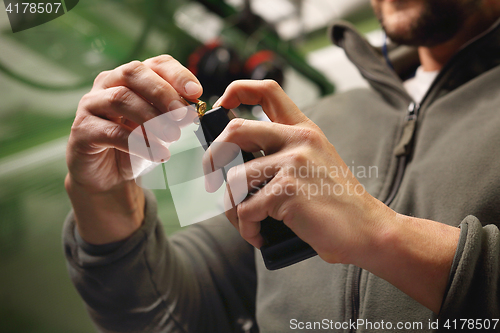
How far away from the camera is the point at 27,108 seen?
38cm

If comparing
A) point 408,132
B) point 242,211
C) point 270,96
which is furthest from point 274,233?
point 408,132

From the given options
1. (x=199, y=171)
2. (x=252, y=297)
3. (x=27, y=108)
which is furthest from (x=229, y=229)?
(x=27, y=108)

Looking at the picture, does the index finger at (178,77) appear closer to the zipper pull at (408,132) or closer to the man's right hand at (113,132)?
the man's right hand at (113,132)

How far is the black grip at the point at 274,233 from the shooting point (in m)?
0.35

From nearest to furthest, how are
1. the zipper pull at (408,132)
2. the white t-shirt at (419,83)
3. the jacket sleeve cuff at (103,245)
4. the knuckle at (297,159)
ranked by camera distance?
A: the knuckle at (297,159) < the jacket sleeve cuff at (103,245) < the zipper pull at (408,132) < the white t-shirt at (419,83)

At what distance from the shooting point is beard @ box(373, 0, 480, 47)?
67 cm

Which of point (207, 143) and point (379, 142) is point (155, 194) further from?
point (379, 142)

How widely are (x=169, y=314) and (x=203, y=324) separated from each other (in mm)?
61

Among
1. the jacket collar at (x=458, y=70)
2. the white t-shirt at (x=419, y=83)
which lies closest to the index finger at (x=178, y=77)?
the jacket collar at (x=458, y=70)

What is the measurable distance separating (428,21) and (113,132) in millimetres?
688

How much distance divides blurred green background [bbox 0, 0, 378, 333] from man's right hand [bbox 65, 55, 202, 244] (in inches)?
0.9

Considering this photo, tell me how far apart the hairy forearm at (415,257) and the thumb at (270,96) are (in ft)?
0.54

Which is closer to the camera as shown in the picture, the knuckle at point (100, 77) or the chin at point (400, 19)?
the knuckle at point (100, 77)

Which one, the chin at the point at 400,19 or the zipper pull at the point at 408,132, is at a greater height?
the chin at the point at 400,19
